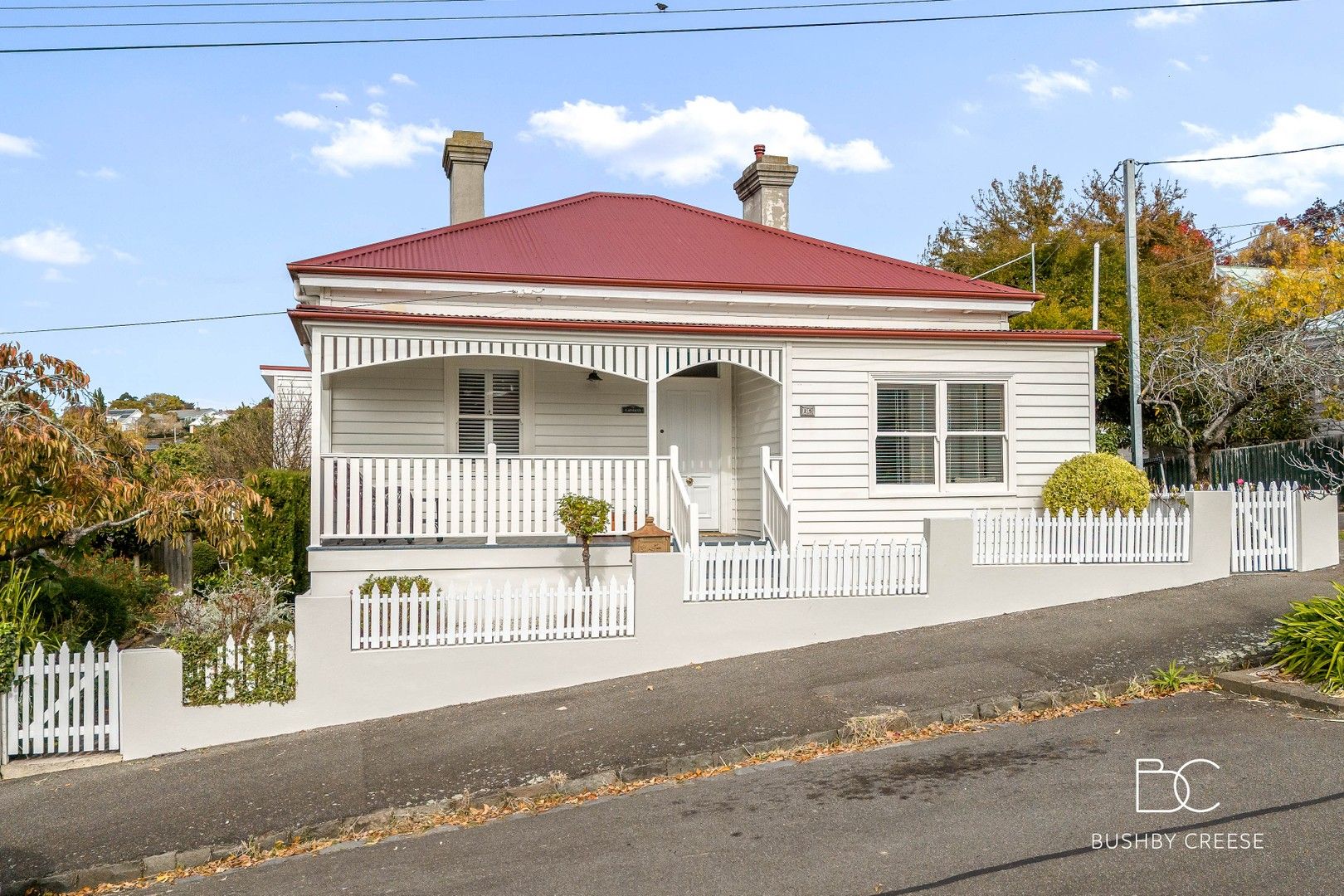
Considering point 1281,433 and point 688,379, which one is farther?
point 1281,433

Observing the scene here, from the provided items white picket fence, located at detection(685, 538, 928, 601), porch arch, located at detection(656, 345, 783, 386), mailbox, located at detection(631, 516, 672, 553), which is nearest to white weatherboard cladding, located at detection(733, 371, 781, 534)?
porch arch, located at detection(656, 345, 783, 386)

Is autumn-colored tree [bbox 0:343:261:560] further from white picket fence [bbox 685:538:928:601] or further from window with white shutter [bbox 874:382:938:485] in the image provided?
window with white shutter [bbox 874:382:938:485]

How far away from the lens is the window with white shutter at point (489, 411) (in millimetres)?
14406

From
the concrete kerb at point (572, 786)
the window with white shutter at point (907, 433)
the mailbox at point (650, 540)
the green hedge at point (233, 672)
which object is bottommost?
the concrete kerb at point (572, 786)

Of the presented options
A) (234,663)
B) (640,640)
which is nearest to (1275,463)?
(640,640)

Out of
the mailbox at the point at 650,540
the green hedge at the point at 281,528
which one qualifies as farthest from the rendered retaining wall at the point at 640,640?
the green hedge at the point at 281,528

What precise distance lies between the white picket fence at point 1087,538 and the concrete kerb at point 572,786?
108 inches

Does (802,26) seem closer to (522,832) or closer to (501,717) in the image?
(501,717)

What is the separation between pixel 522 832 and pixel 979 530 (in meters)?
6.83

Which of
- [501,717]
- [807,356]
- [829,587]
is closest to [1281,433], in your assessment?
[807,356]

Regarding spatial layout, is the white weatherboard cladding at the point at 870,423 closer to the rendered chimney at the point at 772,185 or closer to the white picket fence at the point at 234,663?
the rendered chimney at the point at 772,185

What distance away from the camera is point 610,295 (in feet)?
50.1

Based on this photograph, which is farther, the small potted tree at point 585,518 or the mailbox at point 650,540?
the small potted tree at point 585,518

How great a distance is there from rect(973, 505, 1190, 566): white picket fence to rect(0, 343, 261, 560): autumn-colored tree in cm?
771
